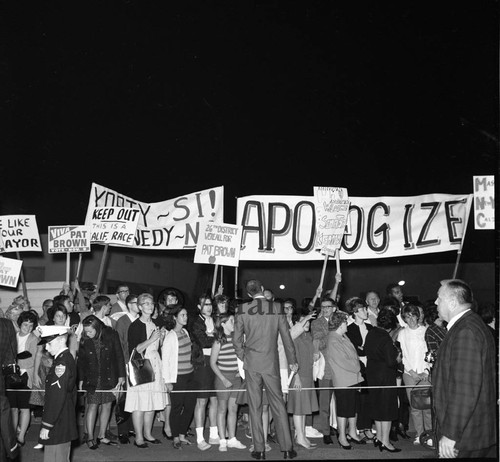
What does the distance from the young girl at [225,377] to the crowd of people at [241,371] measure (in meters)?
0.01

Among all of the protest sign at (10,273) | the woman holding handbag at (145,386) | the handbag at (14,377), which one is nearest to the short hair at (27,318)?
the handbag at (14,377)

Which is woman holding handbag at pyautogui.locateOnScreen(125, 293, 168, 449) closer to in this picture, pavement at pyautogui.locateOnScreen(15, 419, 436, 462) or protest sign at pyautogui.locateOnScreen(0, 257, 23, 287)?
pavement at pyautogui.locateOnScreen(15, 419, 436, 462)

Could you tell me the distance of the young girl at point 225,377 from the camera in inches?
359

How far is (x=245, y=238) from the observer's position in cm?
1275

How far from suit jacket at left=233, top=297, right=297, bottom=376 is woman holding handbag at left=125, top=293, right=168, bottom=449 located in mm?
1130

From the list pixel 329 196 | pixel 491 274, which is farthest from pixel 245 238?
pixel 491 274

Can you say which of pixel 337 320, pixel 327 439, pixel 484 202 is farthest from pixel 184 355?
pixel 484 202

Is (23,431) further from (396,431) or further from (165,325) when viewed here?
(396,431)

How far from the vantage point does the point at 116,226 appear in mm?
12836

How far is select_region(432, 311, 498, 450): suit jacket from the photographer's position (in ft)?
15.9

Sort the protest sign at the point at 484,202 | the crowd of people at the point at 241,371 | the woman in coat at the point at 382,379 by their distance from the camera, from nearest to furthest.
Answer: the crowd of people at the point at 241,371
the woman in coat at the point at 382,379
the protest sign at the point at 484,202

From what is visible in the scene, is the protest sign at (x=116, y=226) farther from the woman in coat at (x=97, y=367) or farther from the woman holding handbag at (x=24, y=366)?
the woman in coat at (x=97, y=367)

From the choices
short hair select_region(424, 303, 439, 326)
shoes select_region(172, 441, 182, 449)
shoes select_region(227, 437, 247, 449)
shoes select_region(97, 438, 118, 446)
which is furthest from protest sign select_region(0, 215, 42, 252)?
short hair select_region(424, 303, 439, 326)

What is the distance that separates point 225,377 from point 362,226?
4.72 metres
